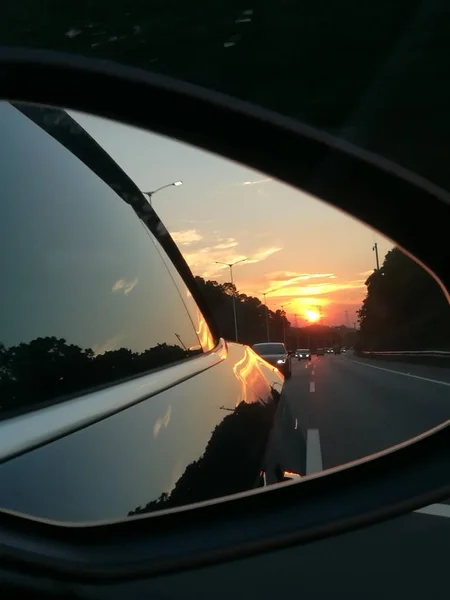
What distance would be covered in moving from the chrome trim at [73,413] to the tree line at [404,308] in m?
0.70

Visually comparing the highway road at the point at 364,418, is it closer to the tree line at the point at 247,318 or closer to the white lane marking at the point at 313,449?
the white lane marking at the point at 313,449

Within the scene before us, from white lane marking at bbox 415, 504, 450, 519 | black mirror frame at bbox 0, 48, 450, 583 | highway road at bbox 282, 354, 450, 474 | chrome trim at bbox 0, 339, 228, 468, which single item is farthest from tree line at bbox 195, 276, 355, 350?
white lane marking at bbox 415, 504, 450, 519

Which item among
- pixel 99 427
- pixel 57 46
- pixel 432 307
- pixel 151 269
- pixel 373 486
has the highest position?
pixel 57 46

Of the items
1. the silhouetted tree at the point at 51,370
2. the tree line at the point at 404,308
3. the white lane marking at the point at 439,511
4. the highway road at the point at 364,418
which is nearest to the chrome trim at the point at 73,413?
the silhouetted tree at the point at 51,370

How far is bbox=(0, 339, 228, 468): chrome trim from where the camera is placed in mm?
1703

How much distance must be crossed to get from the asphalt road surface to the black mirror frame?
0.25 m

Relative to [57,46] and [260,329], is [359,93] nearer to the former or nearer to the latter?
[57,46]

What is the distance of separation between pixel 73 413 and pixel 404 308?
0.91 meters

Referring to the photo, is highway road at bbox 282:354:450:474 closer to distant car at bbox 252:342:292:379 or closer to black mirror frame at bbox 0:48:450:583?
black mirror frame at bbox 0:48:450:583

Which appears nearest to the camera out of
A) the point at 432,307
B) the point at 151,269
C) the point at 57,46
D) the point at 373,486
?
the point at 57,46

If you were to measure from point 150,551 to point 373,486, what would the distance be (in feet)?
1.64

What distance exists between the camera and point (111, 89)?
170 cm

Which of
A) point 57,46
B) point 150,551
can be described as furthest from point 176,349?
point 57,46

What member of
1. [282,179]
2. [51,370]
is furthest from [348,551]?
[282,179]
